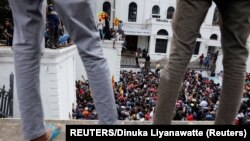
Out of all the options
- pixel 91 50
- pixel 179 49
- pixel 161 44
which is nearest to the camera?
pixel 91 50

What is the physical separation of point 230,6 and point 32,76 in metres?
1.14

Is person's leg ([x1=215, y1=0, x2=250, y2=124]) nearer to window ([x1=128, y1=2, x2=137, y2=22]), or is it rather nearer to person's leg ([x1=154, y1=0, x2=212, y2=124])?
person's leg ([x1=154, y1=0, x2=212, y2=124])

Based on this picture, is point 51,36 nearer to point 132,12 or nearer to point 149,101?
point 149,101

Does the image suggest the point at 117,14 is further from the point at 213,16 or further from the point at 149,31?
the point at 213,16

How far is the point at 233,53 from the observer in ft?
5.39

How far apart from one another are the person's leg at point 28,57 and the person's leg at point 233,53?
1.04m

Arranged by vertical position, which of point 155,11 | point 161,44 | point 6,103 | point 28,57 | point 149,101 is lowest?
point 149,101

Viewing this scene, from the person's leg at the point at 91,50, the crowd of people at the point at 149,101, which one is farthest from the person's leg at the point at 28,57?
the crowd of people at the point at 149,101

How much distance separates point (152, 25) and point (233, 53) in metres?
33.1

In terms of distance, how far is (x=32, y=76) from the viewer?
1606 millimetres

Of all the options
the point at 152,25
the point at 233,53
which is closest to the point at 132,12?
the point at 152,25

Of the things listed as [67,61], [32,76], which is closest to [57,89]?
[67,61]

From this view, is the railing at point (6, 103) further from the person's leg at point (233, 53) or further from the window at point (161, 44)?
the window at point (161, 44)

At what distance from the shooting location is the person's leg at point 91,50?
1.41 m
